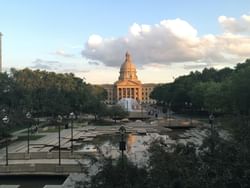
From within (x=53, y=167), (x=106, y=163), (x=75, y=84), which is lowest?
(x=53, y=167)

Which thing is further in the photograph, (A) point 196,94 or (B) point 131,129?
(A) point 196,94

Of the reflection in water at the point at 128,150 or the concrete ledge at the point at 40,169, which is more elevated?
the reflection in water at the point at 128,150

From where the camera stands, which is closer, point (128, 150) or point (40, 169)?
point (40, 169)

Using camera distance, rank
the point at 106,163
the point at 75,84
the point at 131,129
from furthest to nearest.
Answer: the point at 75,84, the point at 131,129, the point at 106,163

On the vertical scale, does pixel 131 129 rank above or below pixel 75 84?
below

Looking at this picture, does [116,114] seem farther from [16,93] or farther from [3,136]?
[3,136]

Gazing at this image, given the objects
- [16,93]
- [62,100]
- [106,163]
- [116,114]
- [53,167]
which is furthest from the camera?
[116,114]

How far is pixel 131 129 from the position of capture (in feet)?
222

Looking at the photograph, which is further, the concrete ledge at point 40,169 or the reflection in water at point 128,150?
the concrete ledge at point 40,169

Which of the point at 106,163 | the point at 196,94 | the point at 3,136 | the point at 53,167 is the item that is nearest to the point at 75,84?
the point at 196,94

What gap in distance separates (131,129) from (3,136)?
26.2m

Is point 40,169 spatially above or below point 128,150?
below

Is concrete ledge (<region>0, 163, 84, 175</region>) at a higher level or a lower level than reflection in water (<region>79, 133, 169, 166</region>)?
lower

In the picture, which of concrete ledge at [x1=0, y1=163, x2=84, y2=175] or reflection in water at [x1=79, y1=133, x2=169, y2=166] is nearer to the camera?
reflection in water at [x1=79, y1=133, x2=169, y2=166]
